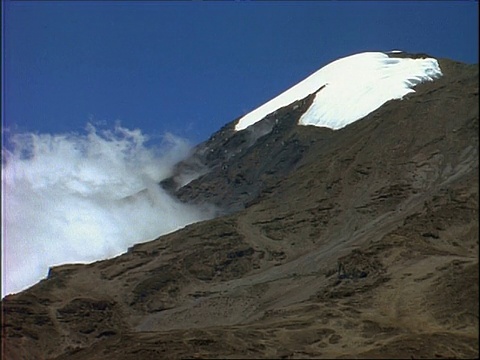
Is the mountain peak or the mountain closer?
the mountain

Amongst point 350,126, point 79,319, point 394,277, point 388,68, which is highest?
point 388,68

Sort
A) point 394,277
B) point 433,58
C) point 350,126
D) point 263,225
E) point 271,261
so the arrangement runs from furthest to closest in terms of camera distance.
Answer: point 433,58 → point 350,126 → point 263,225 → point 271,261 → point 394,277

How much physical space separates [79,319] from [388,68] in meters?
84.5

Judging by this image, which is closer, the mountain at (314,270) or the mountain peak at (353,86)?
the mountain at (314,270)

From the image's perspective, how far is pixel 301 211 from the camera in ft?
347

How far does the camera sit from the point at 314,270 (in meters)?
86.8

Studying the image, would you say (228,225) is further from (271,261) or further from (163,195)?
(163,195)

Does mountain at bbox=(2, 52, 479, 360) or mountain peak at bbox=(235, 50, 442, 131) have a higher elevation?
mountain peak at bbox=(235, 50, 442, 131)

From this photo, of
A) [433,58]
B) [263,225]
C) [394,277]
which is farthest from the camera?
[433,58]

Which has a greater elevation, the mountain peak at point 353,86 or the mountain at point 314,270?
the mountain peak at point 353,86

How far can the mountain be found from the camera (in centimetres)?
6184

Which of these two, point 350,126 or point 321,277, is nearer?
point 321,277

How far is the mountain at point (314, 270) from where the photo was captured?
203 ft

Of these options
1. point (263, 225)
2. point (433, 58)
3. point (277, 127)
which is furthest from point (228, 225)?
point (433, 58)
